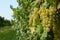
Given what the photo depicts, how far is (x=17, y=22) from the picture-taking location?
12.7 ft

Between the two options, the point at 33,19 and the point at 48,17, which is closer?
the point at 48,17

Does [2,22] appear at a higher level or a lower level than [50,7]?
lower

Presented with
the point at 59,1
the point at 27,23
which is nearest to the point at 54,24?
the point at 59,1

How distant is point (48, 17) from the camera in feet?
9.66

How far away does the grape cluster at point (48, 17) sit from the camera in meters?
2.91

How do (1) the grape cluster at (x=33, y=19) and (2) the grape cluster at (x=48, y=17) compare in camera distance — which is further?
(1) the grape cluster at (x=33, y=19)

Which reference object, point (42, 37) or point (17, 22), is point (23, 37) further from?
point (42, 37)

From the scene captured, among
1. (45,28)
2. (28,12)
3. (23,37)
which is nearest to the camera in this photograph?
(45,28)

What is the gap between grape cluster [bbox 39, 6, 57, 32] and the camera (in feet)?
9.54

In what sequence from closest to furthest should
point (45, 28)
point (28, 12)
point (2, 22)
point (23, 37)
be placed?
point (45, 28), point (28, 12), point (23, 37), point (2, 22)

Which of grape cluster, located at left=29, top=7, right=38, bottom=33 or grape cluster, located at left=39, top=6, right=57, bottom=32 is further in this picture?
grape cluster, located at left=29, top=7, right=38, bottom=33

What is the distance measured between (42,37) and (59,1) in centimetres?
48

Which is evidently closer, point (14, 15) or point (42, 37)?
point (42, 37)

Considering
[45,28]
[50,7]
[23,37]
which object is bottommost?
[23,37]
